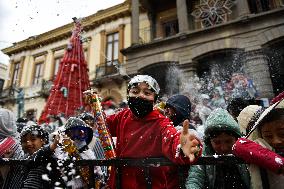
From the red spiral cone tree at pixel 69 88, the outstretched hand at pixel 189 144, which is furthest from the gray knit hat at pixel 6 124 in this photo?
the red spiral cone tree at pixel 69 88

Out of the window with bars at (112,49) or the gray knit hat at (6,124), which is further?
the window with bars at (112,49)

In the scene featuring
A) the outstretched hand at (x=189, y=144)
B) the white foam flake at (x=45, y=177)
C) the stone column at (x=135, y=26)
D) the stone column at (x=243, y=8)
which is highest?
the stone column at (x=135, y=26)

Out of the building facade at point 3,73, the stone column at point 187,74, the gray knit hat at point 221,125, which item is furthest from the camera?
the building facade at point 3,73

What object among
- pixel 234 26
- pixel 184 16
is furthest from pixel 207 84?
pixel 184 16

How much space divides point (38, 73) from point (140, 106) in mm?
22571

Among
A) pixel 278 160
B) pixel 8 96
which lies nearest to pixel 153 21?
pixel 8 96

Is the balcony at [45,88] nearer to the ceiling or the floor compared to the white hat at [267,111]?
nearer to the ceiling

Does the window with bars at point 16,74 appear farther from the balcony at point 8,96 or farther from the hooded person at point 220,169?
the hooded person at point 220,169

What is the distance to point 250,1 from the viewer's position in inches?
538

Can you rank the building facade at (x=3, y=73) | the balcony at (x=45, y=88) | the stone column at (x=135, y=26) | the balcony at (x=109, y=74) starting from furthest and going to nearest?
the building facade at (x=3, y=73)
the balcony at (x=45, y=88)
the balcony at (x=109, y=74)
the stone column at (x=135, y=26)

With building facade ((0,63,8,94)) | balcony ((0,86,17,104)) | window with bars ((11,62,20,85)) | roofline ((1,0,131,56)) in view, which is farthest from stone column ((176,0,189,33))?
building facade ((0,63,8,94))

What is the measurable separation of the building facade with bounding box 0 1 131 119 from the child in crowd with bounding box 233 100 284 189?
15560 mm

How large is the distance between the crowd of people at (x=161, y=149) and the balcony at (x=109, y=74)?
47.9ft

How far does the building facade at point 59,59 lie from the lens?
18.2 metres
